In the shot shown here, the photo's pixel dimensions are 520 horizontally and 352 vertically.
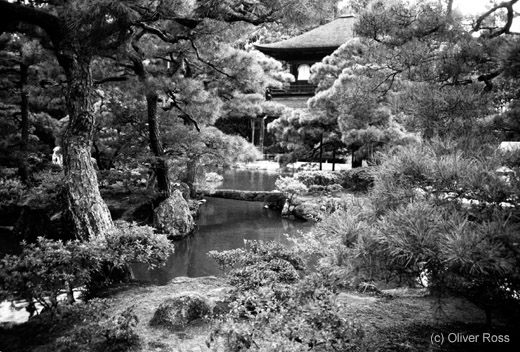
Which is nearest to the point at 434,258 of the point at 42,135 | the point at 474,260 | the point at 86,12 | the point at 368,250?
the point at 474,260

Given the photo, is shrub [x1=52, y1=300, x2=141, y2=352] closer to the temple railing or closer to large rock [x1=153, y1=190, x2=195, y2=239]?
large rock [x1=153, y1=190, x2=195, y2=239]

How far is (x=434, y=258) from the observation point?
1947 millimetres

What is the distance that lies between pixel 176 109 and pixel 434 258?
7826 millimetres

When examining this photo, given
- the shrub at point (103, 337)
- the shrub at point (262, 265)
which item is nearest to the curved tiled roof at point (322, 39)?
the shrub at point (262, 265)

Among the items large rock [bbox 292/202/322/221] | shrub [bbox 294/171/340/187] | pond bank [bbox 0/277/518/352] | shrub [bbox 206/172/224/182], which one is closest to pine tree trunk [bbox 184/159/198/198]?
shrub [bbox 206/172/224/182]

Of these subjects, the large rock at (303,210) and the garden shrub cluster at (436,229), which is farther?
the large rock at (303,210)

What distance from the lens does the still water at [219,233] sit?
20.3 feet

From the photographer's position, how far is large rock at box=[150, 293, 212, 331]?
3.16 metres

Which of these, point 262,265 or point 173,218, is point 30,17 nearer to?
point 262,265

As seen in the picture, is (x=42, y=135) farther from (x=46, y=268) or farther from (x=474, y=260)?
(x=474, y=260)

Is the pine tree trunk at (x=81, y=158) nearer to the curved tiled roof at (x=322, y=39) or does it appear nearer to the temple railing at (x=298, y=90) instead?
the curved tiled roof at (x=322, y=39)

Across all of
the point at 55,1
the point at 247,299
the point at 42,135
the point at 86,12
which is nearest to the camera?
the point at 247,299

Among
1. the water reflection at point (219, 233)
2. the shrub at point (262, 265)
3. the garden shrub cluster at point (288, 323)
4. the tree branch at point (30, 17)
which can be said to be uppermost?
the tree branch at point (30, 17)

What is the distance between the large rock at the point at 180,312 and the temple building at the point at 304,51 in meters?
15.2
